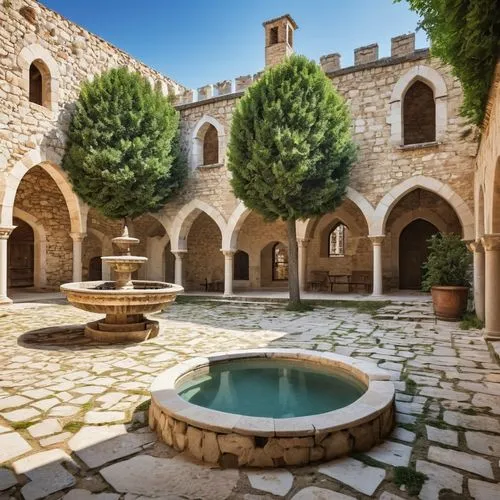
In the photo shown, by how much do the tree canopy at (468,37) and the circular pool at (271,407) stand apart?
403cm

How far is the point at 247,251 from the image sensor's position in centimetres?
1622

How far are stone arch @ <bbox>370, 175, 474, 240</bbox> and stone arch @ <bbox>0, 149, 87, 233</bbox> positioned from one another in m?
9.33

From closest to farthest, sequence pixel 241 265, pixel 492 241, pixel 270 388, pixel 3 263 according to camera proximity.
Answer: pixel 270 388 → pixel 492 241 → pixel 3 263 → pixel 241 265

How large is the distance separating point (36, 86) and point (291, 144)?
895 centimetres

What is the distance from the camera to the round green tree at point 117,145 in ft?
36.6

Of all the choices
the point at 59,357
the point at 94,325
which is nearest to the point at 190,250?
the point at 94,325

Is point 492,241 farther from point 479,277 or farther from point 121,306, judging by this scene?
point 121,306

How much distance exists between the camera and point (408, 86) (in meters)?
10.8

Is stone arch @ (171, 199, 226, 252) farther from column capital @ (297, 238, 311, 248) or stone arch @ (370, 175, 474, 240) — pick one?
stone arch @ (370, 175, 474, 240)

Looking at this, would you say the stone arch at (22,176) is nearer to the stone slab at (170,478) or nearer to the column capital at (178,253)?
the column capital at (178,253)

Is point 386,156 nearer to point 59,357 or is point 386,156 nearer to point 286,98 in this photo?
point 286,98

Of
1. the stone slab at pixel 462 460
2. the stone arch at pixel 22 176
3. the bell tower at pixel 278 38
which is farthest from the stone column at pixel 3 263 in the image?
the stone slab at pixel 462 460

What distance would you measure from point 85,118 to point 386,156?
9073 millimetres

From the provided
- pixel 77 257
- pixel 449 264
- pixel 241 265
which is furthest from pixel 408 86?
pixel 77 257
